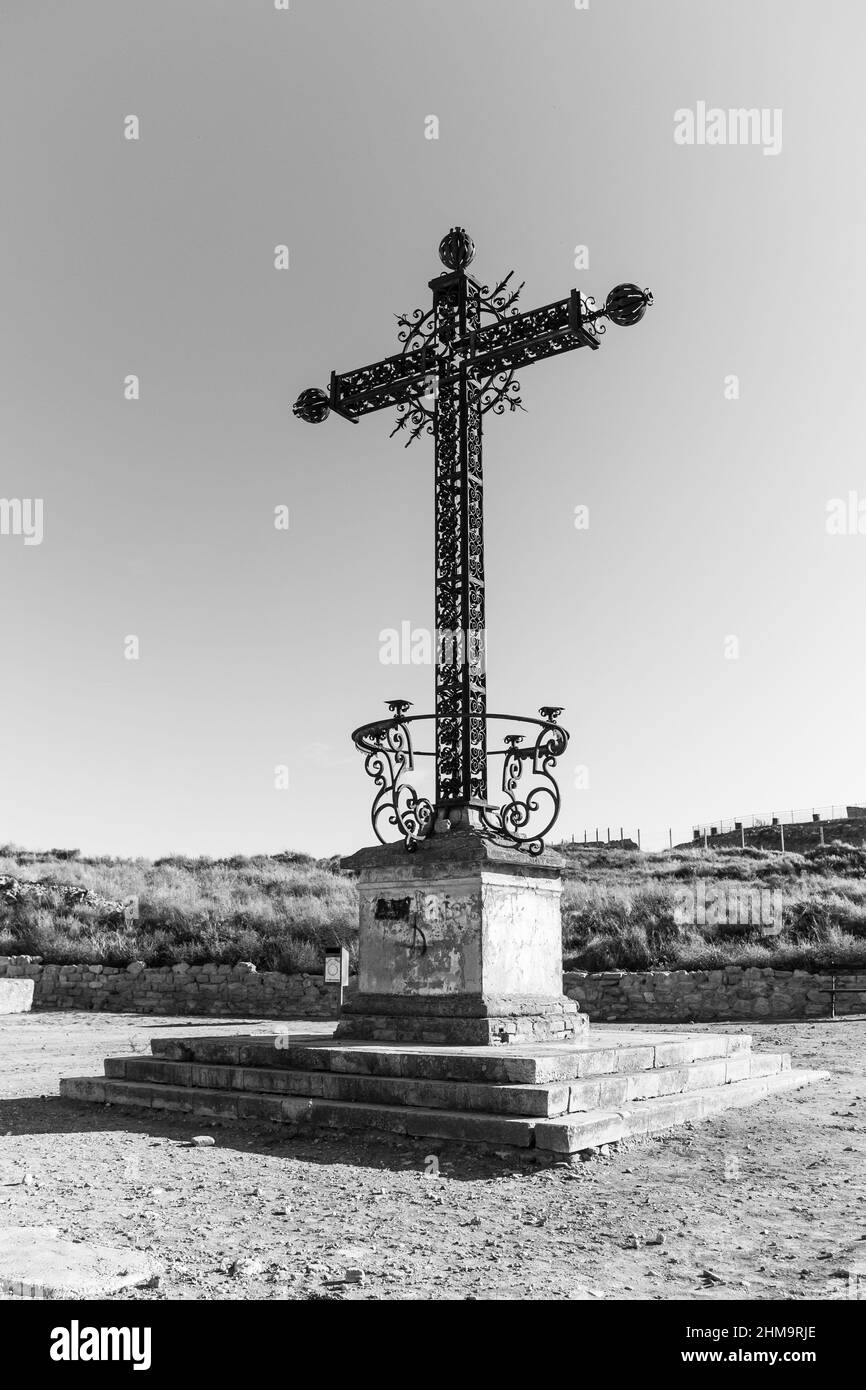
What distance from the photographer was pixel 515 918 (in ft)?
23.7

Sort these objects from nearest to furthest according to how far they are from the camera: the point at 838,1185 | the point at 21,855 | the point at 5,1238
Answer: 1. the point at 5,1238
2. the point at 838,1185
3. the point at 21,855

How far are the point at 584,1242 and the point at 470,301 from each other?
7.22 metres

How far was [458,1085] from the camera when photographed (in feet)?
19.0

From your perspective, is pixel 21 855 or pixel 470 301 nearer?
pixel 470 301

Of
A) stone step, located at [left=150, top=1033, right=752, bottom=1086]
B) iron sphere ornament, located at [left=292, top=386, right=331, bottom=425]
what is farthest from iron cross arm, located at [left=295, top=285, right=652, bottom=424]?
stone step, located at [left=150, top=1033, right=752, bottom=1086]

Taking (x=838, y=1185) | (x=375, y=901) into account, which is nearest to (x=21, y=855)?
(x=375, y=901)

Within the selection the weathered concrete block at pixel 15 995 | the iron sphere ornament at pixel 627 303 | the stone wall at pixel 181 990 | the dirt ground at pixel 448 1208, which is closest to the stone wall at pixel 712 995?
the stone wall at pixel 181 990

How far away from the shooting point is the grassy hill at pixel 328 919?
1788 centimetres

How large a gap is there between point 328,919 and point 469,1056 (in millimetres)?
16038

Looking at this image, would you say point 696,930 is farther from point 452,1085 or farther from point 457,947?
point 452,1085

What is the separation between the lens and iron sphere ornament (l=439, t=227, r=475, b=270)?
859cm

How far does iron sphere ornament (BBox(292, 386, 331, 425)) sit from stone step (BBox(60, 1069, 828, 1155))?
5699mm

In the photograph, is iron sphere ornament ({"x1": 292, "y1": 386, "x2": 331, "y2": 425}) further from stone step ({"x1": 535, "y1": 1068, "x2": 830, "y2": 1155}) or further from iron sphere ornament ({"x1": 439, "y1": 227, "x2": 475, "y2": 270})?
stone step ({"x1": 535, "y1": 1068, "x2": 830, "y2": 1155})
